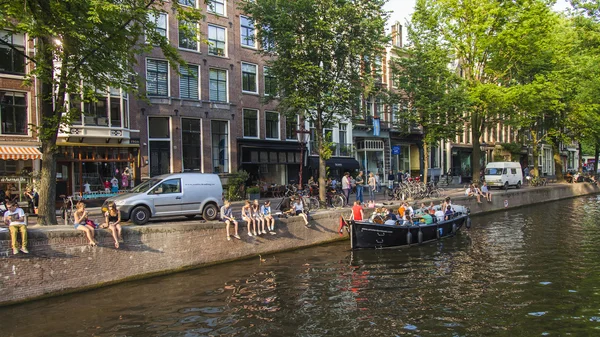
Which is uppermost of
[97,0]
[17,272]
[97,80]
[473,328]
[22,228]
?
[97,0]

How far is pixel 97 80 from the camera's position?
1512 centimetres

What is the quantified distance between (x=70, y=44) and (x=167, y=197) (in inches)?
234

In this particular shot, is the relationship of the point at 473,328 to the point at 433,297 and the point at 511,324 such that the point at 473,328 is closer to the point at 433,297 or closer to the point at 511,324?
the point at 511,324

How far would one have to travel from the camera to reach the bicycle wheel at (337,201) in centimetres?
2253

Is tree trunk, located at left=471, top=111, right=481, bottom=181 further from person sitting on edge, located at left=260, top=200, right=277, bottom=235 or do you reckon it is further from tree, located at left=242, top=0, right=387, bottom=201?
person sitting on edge, located at left=260, top=200, right=277, bottom=235

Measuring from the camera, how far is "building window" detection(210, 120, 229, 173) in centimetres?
2986

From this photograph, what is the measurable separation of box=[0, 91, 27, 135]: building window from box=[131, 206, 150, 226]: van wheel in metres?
11.1

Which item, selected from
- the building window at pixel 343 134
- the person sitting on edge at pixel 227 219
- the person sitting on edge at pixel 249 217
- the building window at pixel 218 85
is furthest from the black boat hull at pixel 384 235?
the building window at pixel 343 134

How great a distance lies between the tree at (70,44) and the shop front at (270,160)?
1583cm

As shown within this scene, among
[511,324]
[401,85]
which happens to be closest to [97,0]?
[511,324]

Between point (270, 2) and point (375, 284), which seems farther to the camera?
point (270, 2)

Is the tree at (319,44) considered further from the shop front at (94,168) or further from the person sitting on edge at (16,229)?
the person sitting on edge at (16,229)

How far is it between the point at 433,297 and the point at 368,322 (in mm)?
2463

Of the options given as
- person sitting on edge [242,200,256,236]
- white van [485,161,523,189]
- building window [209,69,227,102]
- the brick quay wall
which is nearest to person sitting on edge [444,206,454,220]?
the brick quay wall
